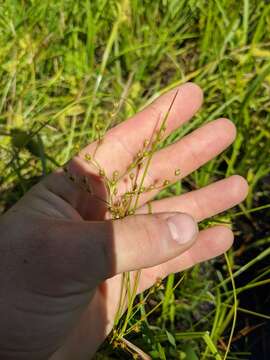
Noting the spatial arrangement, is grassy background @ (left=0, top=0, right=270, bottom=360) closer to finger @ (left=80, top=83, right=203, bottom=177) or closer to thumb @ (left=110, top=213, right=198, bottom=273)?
finger @ (left=80, top=83, right=203, bottom=177)

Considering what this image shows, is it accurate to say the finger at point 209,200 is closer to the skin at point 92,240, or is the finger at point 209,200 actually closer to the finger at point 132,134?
the skin at point 92,240

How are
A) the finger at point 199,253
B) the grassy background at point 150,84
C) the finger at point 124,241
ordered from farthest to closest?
the grassy background at point 150,84
the finger at point 199,253
the finger at point 124,241

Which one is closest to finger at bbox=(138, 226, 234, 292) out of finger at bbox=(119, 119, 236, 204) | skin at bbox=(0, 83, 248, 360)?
skin at bbox=(0, 83, 248, 360)

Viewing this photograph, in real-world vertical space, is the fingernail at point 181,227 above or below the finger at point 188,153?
above

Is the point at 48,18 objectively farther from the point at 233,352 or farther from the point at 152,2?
the point at 233,352

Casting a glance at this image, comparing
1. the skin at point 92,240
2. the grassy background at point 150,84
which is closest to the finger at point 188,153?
the skin at point 92,240

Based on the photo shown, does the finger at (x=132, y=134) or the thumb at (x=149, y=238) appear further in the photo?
the finger at (x=132, y=134)

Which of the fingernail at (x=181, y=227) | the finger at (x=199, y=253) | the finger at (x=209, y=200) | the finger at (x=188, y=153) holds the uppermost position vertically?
the fingernail at (x=181, y=227)
